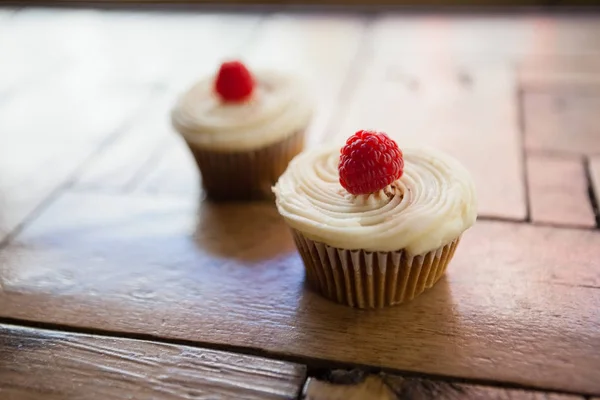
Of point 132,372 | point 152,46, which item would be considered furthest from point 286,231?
point 152,46

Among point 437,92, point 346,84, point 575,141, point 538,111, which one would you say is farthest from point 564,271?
point 346,84

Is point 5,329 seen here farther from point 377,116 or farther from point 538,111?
point 538,111

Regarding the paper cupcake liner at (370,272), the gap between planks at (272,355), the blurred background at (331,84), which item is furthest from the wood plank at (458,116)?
the gap between planks at (272,355)

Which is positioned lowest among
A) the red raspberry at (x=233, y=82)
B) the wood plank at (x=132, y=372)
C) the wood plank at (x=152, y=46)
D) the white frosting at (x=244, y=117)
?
the wood plank at (x=152, y=46)

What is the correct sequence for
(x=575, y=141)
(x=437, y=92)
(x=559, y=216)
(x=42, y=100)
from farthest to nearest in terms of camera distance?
(x=42, y=100) < (x=437, y=92) < (x=575, y=141) < (x=559, y=216)

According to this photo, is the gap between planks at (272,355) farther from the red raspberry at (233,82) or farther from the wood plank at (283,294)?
the red raspberry at (233,82)

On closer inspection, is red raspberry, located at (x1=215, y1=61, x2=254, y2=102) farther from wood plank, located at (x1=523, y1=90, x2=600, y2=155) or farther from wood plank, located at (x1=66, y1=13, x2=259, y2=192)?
wood plank, located at (x1=523, y1=90, x2=600, y2=155)

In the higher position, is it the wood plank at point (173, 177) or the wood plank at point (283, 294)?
the wood plank at point (283, 294)
